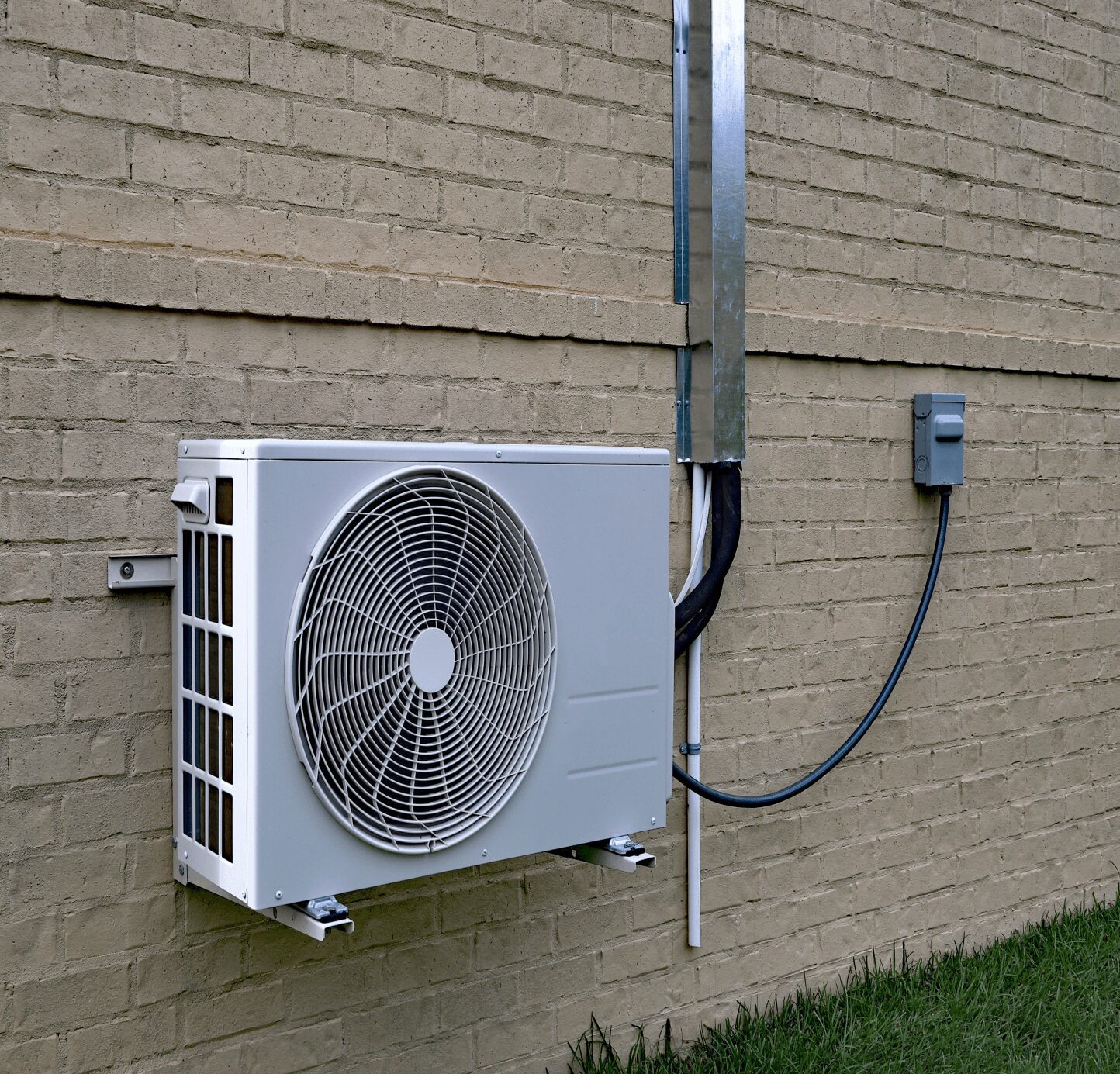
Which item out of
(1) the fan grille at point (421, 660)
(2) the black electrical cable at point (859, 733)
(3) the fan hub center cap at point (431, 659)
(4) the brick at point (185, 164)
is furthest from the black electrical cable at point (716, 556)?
(4) the brick at point (185, 164)

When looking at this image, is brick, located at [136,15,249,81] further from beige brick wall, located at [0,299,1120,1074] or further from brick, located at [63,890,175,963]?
brick, located at [63,890,175,963]

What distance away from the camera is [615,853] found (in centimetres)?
238

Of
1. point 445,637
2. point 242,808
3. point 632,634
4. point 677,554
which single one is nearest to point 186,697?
point 242,808

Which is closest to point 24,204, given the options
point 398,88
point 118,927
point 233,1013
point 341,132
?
point 341,132

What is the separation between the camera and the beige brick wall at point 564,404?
2.10 metres

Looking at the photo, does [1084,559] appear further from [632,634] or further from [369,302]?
[369,302]

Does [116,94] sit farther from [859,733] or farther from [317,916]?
[859,733]

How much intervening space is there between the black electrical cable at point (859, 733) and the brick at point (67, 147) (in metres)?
1.67

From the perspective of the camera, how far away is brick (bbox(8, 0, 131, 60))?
2031 millimetres

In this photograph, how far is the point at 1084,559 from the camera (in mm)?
3861

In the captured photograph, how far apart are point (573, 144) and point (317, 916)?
5.50 feet

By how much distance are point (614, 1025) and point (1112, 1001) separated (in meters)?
1.37

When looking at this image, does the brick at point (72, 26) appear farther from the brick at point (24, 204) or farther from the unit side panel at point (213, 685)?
the unit side panel at point (213, 685)

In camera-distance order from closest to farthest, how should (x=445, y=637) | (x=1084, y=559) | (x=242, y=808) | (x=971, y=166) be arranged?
1. (x=242, y=808)
2. (x=445, y=637)
3. (x=971, y=166)
4. (x=1084, y=559)
